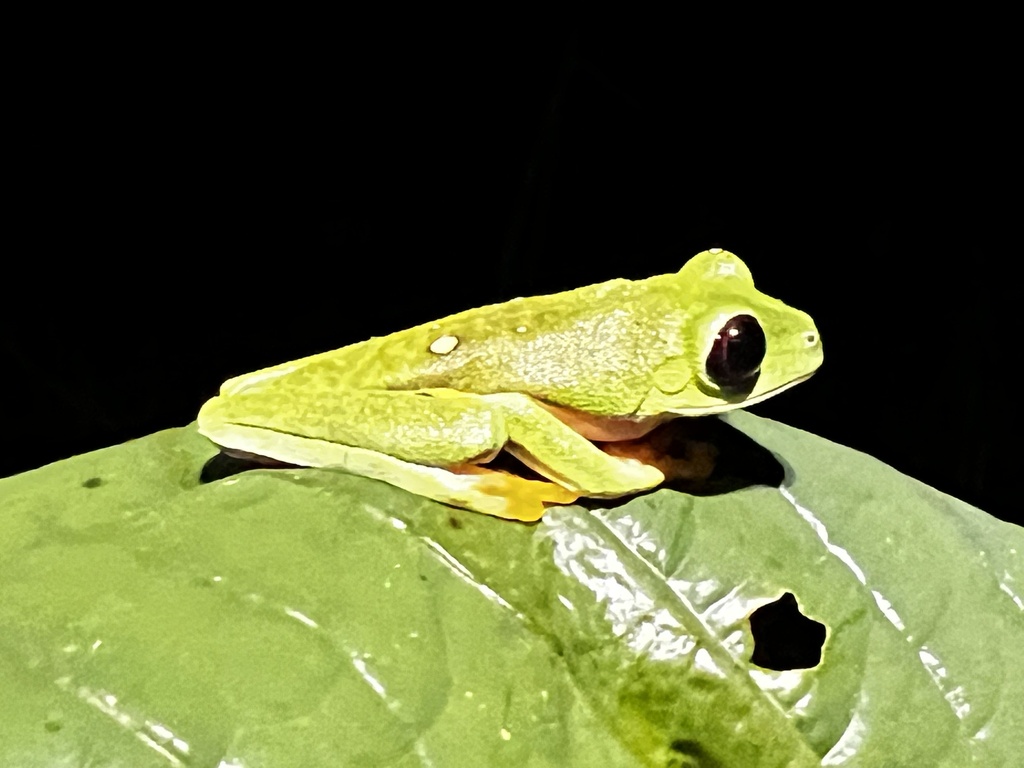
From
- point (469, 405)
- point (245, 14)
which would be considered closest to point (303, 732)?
point (469, 405)

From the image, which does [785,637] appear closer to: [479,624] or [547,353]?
[479,624]

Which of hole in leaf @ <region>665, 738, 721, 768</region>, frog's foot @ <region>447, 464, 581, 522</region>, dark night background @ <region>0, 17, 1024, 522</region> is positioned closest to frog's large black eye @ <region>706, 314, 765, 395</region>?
frog's foot @ <region>447, 464, 581, 522</region>

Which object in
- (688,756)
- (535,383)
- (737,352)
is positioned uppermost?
(737,352)

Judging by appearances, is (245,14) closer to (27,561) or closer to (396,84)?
(396,84)

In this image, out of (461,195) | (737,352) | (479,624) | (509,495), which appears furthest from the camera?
(461,195)

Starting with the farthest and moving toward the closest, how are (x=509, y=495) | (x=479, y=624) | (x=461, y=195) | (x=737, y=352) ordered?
(x=461, y=195)
(x=737, y=352)
(x=509, y=495)
(x=479, y=624)

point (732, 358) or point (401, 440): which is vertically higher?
point (732, 358)

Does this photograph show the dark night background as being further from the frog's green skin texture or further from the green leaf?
the green leaf

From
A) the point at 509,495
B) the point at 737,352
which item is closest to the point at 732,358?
the point at 737,352
